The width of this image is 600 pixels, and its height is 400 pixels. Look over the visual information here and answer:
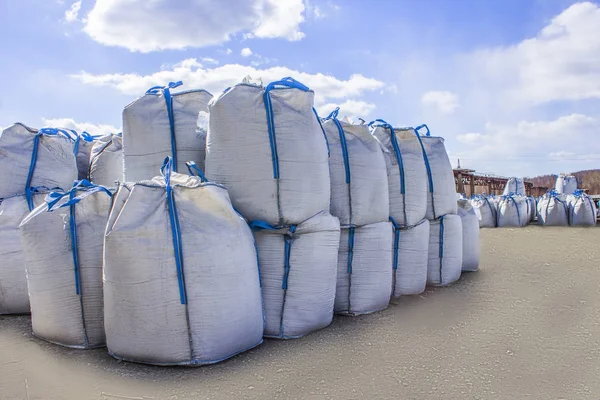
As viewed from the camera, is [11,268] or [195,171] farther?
[11,268]

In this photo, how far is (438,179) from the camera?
11.0ft

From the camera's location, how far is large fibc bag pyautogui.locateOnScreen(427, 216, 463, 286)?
3.34 metres

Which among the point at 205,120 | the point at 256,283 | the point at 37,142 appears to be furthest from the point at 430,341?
the point at 37,142

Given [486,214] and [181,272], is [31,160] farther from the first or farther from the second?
[486,214]

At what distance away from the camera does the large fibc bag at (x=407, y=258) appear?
3023 millimetres

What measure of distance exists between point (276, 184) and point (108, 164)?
1.64 metres

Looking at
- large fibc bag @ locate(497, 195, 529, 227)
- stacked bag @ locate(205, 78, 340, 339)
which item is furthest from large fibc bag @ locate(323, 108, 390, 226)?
large fibc bag @ locate(497, 195, 529, 227)

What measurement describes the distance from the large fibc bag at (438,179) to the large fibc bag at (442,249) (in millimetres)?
68

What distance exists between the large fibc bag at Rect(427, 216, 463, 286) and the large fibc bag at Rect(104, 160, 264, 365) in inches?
70.0

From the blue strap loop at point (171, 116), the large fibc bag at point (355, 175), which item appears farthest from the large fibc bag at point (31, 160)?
the large fibc bag at point (355, 175)

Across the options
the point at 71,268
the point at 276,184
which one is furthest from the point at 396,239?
the point at 71,268

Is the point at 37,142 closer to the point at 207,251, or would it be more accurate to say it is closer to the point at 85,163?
the point at 85,163

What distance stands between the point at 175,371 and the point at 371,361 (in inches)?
33.5

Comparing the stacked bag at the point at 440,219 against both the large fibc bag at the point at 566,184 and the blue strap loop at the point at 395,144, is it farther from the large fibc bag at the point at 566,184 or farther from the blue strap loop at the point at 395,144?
the large fibc bag at the point at 566,184
